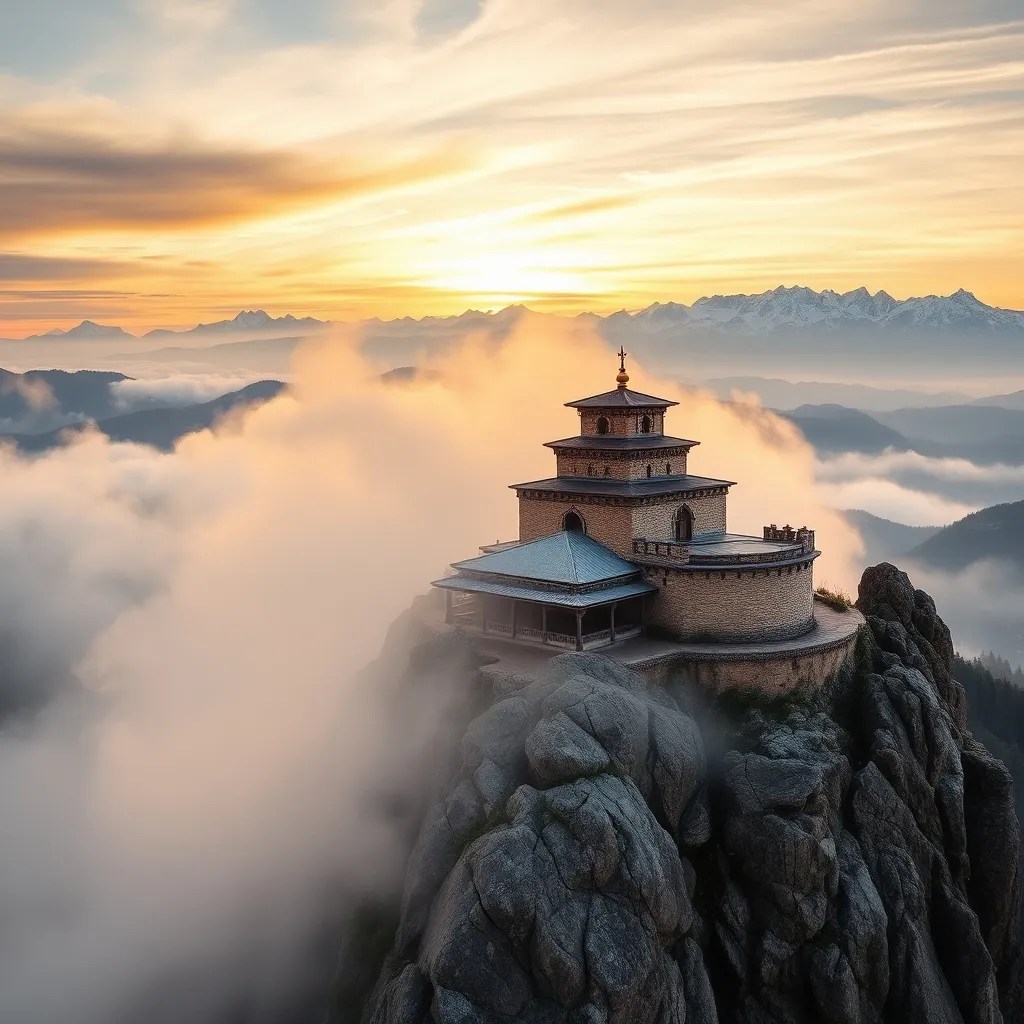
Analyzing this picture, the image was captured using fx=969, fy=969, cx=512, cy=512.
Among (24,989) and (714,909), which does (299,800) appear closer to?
(24,989)

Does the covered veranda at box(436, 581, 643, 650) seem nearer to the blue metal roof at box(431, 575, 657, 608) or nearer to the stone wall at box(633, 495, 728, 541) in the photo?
the blue metal roof at box(431, 575, 657, 608)

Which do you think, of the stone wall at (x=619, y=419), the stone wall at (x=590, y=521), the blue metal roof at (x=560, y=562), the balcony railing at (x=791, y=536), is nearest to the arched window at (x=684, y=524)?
the balcony railing at (x=791, y=536)

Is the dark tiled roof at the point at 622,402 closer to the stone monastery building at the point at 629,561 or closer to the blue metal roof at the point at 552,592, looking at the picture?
the stone monastery building at the point at 629,561

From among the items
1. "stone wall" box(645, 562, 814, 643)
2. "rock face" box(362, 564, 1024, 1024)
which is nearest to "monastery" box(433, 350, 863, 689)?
"stone wall" box(645, 562, 814, 643)

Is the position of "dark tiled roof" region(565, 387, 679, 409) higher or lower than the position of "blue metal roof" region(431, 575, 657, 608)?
higher

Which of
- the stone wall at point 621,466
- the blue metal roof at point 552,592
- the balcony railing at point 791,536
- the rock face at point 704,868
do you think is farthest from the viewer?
the stone wall at point 621,466
